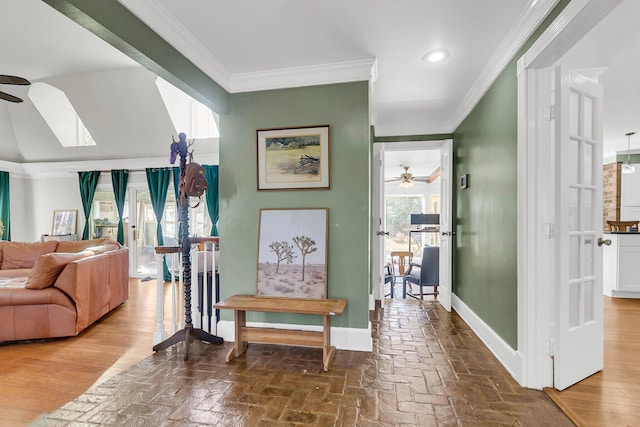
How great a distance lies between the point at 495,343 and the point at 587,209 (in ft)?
4.13

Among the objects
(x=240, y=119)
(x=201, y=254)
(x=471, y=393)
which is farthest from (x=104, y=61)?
(x=471, y=393)

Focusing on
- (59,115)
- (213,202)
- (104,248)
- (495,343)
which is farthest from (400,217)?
(59,115)

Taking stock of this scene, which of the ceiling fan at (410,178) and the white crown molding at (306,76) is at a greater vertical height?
the white crown molding at (306,76)

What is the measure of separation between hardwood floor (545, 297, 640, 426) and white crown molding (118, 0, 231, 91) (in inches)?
137

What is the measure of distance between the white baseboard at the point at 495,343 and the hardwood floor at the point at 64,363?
9.76 feet

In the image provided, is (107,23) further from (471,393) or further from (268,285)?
(471,393)

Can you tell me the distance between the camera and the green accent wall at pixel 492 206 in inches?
87.0

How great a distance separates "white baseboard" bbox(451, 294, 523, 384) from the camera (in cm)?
210

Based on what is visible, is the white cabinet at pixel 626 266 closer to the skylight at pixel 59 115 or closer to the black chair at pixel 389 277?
the black chair at pixel 389 277

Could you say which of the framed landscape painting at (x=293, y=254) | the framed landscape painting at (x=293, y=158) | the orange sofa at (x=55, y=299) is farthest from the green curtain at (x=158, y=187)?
the framed landscape painting at (x=293, y=254)

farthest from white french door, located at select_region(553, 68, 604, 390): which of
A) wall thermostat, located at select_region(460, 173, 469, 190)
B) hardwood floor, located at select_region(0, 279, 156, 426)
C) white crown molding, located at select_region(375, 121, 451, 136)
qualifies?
hardwood floor, located at select_region(0, 279, 156, 426)

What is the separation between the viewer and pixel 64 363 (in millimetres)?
2477

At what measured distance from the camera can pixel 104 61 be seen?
419 cm

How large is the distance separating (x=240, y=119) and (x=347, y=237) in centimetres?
154
